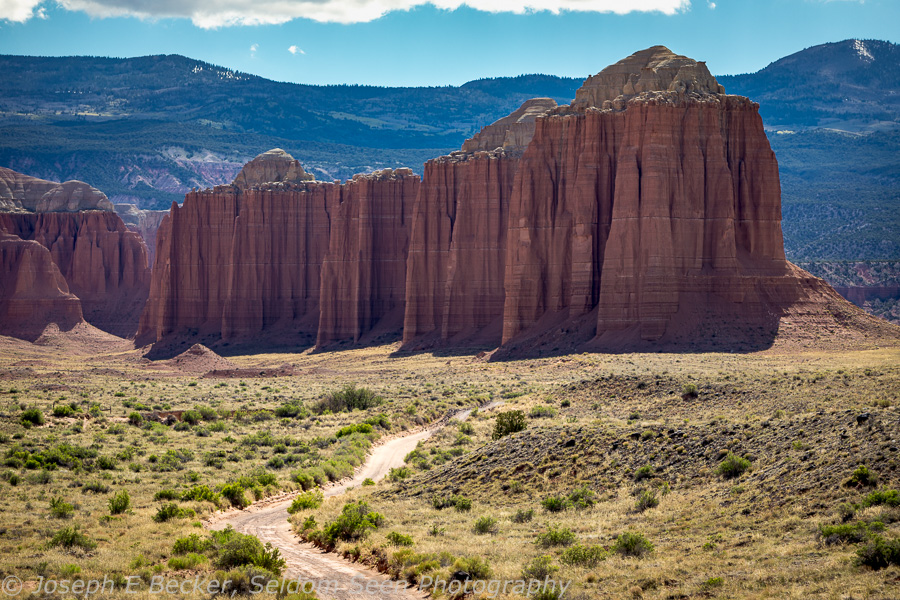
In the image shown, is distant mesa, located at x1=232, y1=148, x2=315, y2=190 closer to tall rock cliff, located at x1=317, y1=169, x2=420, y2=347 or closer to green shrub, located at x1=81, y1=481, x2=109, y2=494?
tall rock cliff, located at x1=317, y1=169, x2=420, y2=347

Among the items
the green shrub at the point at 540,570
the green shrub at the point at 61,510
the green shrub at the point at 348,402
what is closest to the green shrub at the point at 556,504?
the green shrub at the point at 540,570

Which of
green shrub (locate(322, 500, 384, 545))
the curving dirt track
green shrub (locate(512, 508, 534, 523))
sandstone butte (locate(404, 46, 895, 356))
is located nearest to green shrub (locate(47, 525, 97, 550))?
the curving dirt track

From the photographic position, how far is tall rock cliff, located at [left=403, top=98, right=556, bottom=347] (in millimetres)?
86062

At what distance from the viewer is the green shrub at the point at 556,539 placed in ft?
70.1

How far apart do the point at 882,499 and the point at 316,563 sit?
35.2 feet

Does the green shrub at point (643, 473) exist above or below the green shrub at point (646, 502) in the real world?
above

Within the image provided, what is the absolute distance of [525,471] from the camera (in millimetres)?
28016

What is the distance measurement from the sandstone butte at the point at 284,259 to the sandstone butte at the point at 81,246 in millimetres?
14656

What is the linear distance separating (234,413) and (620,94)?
40.3 meters

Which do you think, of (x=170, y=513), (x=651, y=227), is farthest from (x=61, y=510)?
(x=651, y=227)

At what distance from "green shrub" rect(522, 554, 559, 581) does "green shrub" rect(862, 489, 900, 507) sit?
529cm

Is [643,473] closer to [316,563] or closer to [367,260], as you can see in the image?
[316,563]

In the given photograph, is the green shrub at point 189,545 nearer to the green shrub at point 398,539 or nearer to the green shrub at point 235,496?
the green shrub at point 398,539

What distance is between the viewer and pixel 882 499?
19.0 meters
